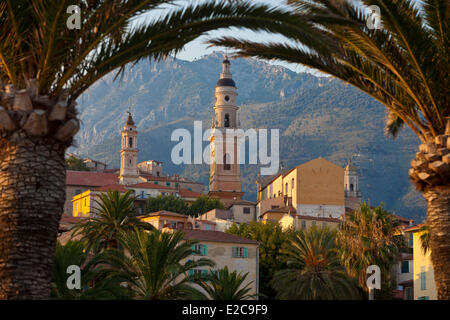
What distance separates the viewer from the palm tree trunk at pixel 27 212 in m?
14.9

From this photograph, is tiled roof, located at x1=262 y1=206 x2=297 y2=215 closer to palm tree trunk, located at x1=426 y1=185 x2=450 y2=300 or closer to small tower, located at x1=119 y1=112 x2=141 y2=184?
small tower, located at x1=119 y1=112 x2=141 y2=184

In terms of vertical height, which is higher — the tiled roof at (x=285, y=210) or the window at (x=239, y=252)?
the tiled roof at (x=285, y=210)

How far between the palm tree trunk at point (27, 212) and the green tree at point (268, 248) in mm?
57082

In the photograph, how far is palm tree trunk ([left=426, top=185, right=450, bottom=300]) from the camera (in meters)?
18.3

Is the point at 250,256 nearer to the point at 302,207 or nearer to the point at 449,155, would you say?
the point at 302,207

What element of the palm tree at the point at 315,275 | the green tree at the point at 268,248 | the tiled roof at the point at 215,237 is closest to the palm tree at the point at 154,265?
the palm tree at the point at 315,275

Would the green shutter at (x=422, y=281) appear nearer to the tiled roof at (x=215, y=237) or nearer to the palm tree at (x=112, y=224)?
the tiled roof at (x=215, y=237)

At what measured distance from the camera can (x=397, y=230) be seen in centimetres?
6894

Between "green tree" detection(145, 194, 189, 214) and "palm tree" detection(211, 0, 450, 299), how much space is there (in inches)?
3808

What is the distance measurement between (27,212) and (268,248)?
210ft

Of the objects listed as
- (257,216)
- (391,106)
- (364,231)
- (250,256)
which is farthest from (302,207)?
(391,106)

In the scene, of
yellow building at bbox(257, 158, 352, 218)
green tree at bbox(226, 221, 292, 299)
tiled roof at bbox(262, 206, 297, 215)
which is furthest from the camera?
yellow building at bbox(257, 158, 352, 218)

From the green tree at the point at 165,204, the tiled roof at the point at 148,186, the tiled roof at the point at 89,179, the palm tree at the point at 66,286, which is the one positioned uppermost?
the tiled roof at the point at 89,179

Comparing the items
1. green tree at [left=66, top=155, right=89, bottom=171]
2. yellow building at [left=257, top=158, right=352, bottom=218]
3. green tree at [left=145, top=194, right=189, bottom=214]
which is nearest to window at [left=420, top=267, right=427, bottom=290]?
yellow building at [left=257, top=158, right=352, bottom=218]
